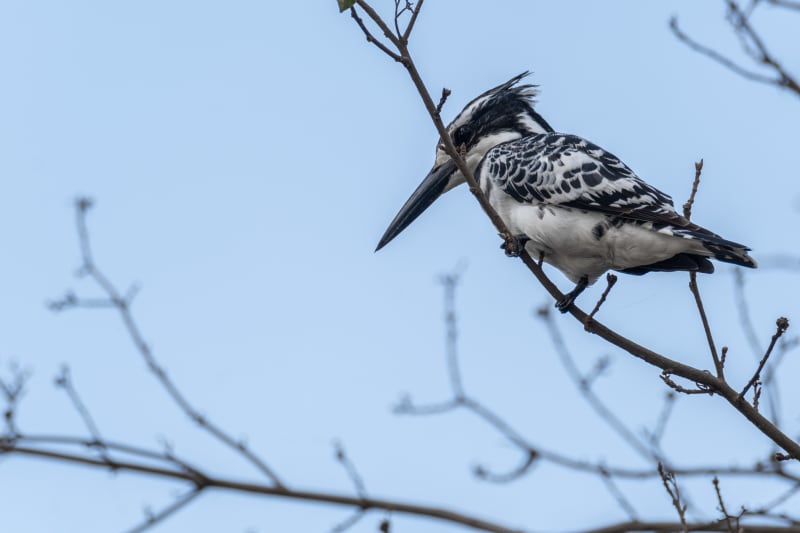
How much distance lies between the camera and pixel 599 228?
5.35 metres

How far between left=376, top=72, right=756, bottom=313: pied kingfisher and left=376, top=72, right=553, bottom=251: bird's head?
15.9 inches

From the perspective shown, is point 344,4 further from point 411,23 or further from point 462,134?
point 462,134

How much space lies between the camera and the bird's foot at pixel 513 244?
512 cm

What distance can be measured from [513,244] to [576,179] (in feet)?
2.03

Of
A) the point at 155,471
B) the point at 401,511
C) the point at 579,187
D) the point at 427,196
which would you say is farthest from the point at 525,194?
→ the point at 155,471

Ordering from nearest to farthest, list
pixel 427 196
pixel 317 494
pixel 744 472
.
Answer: pixel 317 494 → pixel 744 472 → pixel 427 196

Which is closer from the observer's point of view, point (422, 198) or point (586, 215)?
point (586, 215)

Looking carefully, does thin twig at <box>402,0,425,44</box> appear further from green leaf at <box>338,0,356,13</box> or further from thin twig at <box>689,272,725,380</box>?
thin twig at <box>689,272,725,380</box>

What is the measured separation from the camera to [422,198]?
22.4ft

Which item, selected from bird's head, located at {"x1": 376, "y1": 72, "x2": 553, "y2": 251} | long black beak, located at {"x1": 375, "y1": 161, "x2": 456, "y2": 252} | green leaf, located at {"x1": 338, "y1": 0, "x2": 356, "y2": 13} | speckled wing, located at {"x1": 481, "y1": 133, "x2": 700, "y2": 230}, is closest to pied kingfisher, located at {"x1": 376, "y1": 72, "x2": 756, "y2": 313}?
speckled wing, located at {"x1": 481, "y1": 133, "x2": 700, "y2": 230}

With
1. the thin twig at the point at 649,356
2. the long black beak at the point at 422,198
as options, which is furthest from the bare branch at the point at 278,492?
the long black beak at the point at 422,198

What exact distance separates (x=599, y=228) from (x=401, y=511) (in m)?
2.15

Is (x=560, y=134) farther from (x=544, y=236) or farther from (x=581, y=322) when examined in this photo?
(x=581, y=322)

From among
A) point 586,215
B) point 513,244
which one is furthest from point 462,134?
point 513,244
